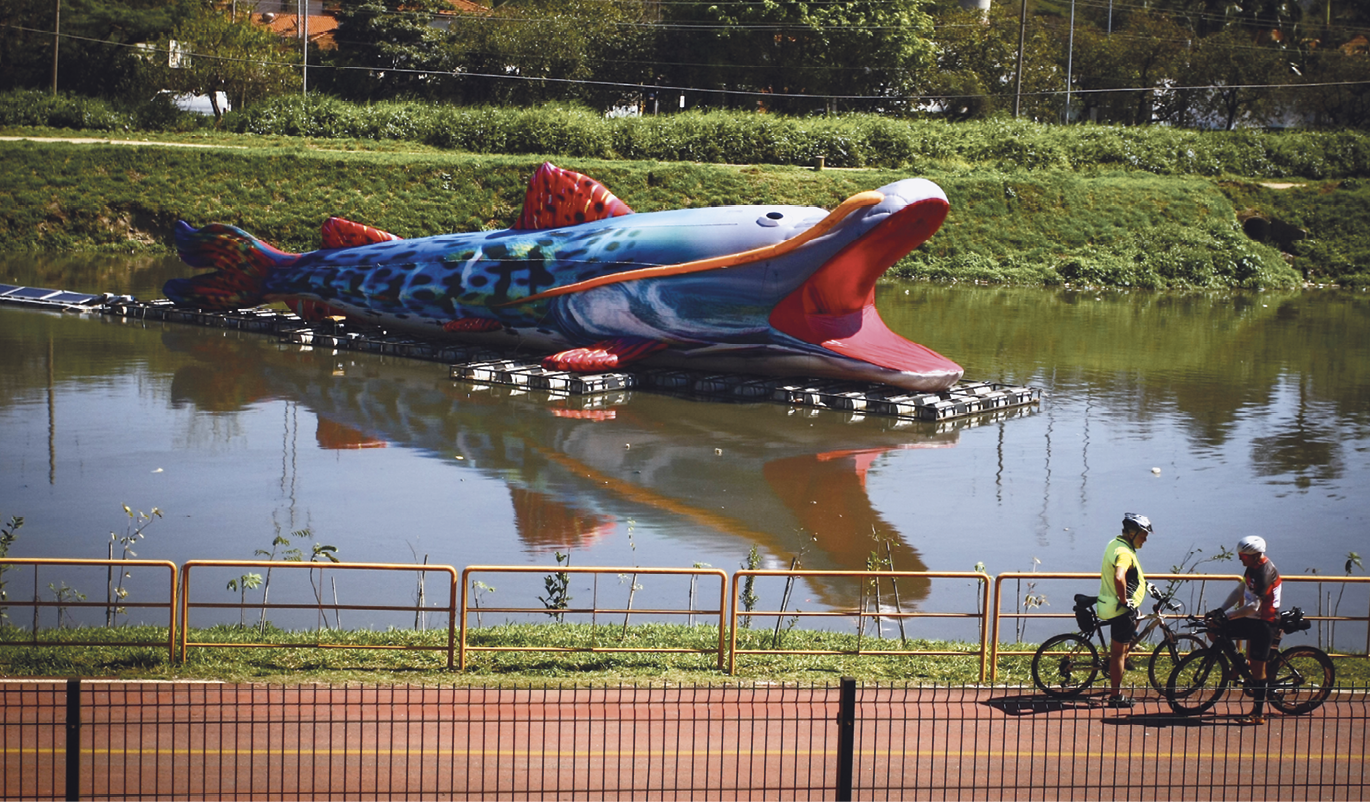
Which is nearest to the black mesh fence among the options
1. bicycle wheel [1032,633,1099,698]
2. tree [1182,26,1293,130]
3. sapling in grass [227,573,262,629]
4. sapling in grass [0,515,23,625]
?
bicycle wheel [1032,633,1099,698]

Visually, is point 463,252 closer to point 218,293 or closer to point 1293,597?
point 218,293

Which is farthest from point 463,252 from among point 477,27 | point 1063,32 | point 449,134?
point 1063,32

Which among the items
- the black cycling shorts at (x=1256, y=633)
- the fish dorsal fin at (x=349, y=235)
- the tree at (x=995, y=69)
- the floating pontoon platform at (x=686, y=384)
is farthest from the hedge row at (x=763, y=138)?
the black cycling shorts at (x=1256, y=633)

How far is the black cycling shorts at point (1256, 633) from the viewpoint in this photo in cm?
947

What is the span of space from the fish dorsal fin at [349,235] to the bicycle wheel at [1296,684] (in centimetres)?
1899

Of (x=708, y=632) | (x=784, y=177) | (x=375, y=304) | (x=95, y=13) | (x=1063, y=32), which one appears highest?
(x=1063, y=32)

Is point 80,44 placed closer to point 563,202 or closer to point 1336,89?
point 563,202

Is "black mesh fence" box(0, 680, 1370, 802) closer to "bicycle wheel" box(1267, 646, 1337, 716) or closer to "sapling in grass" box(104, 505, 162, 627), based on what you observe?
"bicycle wheel" box(1267, 646, 1337, 716)

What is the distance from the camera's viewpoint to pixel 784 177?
43.2 meters

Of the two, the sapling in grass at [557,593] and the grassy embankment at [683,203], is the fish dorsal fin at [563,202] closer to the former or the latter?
the sapling in grass at [557,593]

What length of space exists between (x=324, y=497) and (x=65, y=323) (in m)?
14.3

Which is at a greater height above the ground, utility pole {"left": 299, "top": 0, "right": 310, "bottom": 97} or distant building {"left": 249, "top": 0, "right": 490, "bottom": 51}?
distant building {"left": 249, "top": 0, "right": 490, "bottom": 51}

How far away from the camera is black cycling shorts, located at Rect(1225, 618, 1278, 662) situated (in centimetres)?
947

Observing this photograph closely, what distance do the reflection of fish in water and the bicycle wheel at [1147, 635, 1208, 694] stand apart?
248 centimetres
